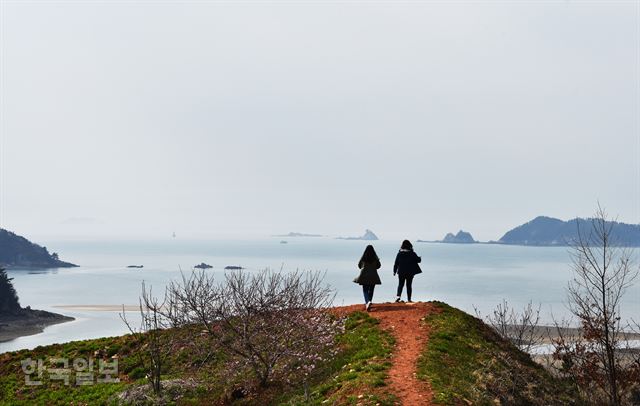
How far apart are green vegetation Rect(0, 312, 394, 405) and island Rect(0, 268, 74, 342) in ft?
329

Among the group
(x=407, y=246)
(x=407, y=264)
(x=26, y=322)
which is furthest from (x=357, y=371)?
(x=26, y=322)

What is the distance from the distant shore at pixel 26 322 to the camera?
4525 inches

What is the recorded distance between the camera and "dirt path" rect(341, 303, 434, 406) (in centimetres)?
1614

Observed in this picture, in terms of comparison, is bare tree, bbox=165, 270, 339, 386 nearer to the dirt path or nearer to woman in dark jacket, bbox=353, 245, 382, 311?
the dirt path

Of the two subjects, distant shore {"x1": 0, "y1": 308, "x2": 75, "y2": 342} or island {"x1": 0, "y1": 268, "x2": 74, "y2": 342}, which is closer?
distant shore {"x1": 0, "y1": 308, "x2": 75, "y2": 342}

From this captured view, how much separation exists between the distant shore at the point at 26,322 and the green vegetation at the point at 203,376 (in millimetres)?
96258

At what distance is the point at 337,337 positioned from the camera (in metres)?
24.1

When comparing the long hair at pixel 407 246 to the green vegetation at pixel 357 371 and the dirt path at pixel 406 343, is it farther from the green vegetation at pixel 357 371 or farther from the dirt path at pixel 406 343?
the green vegetation at pixel 357 371

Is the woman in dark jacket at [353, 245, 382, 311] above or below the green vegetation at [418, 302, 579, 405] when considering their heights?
above

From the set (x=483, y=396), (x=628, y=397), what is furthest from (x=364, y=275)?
(x=628, y=397)

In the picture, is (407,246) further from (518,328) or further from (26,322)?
(26,322)

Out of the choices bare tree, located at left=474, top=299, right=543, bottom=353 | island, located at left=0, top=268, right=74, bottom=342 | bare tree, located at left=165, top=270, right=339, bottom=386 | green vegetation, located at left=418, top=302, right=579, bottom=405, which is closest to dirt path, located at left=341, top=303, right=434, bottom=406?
green vegetation, located at left=418, top=302, right=579, bottom=405

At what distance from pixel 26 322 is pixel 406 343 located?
128 meters

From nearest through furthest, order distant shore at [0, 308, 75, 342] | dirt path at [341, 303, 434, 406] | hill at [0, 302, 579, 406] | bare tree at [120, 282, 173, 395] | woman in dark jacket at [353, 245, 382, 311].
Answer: dirt path at [341, 303, 434, 406], hill at [0, 302, 579, 406], bare tree at [120, 282, 173, 395], woman in dark jacket at [353, 245, 382, 311], distant shore at [0, 308, 75, 342]
